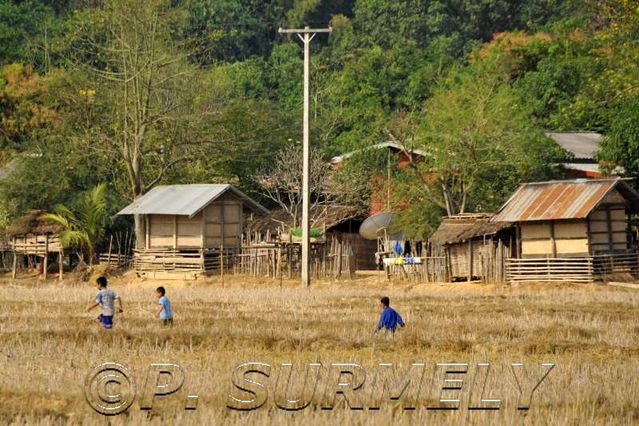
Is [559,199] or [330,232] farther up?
[559,199]

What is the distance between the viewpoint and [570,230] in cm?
3281

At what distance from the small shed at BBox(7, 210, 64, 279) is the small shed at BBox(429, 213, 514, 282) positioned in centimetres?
1230

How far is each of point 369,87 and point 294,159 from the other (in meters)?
14.6

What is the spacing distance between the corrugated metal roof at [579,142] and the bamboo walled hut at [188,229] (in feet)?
34.8

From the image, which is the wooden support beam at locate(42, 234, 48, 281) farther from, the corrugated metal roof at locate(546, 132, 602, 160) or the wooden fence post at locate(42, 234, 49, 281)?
the corrugated metal roof at locate(546, 132, 602, 160)

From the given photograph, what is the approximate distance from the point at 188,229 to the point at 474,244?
919cm

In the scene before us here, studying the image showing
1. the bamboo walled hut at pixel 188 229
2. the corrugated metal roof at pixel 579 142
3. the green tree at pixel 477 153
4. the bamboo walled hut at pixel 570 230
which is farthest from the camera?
the corrugated metal roof at pixel 579 142

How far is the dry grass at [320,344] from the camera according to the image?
35.4ft

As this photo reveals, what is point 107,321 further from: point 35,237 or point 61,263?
point 35,237

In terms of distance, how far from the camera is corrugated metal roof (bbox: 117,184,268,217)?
1459 inches

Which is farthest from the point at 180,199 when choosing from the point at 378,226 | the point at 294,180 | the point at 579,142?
the point at 579,142

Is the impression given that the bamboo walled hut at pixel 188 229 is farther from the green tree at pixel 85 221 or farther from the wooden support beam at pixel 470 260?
the wooden support beam at pixel 470 260

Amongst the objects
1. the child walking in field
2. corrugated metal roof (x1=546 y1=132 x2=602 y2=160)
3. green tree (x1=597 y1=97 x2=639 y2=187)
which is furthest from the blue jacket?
corrugated metal roof (x1=546 y1=132 x2=602 y2=160)

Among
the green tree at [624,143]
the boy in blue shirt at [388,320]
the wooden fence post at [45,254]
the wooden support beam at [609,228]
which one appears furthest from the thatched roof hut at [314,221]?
the boy in blue shirt at [388,320]
